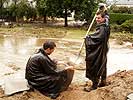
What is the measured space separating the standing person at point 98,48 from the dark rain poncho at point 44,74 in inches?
24.5

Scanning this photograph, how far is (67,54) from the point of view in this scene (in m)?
14.8

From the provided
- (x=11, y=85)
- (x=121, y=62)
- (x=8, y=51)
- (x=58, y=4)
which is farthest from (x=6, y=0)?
(x=11, y=85)

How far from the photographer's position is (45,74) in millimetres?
7027

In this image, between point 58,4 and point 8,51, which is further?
point 58,4

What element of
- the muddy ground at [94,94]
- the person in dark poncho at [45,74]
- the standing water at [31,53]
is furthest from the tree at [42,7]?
the person in dark poncho at [45,74]

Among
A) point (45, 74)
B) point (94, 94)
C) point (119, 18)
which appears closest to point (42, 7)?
point (119, 18)

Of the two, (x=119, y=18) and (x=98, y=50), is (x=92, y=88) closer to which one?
(x=98, y=50)

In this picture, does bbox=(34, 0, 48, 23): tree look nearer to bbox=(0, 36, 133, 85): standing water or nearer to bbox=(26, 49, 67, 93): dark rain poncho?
bbox=(0, 36, 133, 85): standing water

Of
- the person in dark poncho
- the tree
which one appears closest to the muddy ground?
the person in dark poncho

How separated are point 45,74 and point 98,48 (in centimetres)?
123

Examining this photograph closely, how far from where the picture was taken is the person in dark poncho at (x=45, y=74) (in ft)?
22.6

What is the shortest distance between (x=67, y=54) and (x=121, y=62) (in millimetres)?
2704

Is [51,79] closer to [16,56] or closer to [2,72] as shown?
[2,72]

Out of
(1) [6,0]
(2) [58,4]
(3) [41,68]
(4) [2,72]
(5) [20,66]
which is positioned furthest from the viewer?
(1) [6,0]
